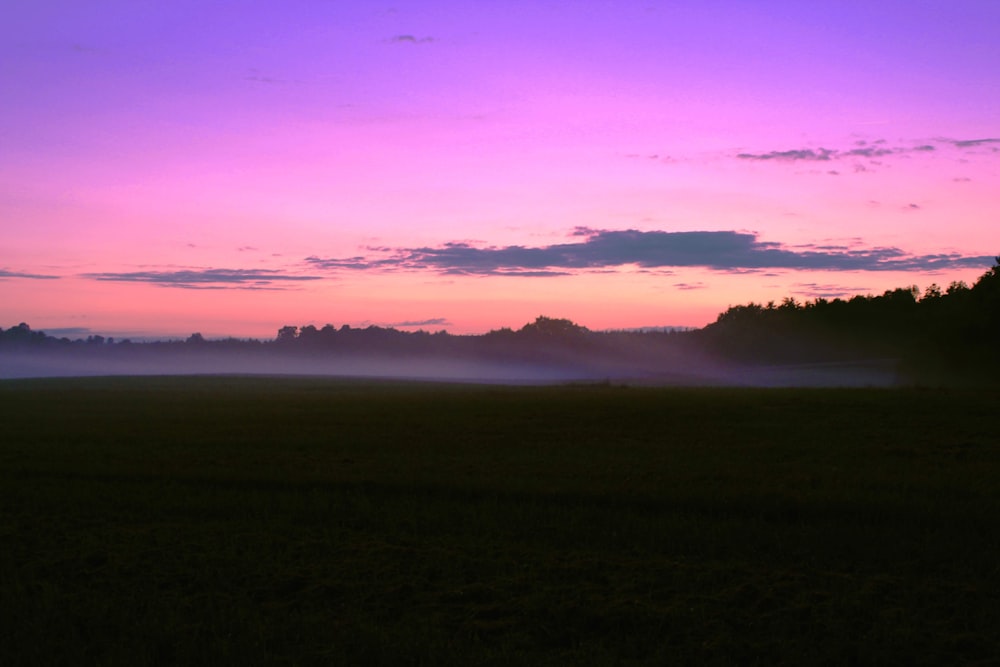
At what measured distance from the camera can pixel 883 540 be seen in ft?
41.0

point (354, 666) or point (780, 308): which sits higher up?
point (780, 308)

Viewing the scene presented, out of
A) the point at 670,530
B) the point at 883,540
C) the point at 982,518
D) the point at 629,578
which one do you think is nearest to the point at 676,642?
the point at 629,578

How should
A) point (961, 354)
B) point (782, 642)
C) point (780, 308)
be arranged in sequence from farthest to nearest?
point (780, 308)
point (961, 354)
point (782, 642)

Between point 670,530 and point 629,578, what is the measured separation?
8.60ft

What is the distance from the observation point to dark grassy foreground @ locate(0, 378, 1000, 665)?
8688 mm

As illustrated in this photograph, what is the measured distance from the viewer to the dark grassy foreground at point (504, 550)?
8.69 meters

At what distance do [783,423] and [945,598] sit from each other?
61.9 feet

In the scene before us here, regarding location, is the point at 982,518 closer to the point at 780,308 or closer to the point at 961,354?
the point at 961,354

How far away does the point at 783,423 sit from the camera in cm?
2820

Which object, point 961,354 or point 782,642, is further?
point 961,354

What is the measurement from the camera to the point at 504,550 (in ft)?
39.8

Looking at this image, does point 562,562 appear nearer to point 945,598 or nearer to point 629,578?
point 629,578

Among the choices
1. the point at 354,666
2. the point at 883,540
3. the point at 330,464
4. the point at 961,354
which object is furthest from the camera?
the point at 961,354

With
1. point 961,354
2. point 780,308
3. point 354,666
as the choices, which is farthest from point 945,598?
point 780,308
